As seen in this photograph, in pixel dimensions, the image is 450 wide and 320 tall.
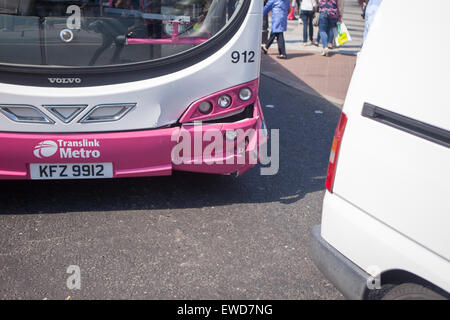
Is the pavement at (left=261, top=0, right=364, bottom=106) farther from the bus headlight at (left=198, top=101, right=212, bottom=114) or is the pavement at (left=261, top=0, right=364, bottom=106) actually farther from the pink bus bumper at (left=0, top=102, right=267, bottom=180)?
the pink bus bumper at (left=0, top=102, right=267, bottom=180)

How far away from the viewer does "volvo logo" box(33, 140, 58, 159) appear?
12.3 feet

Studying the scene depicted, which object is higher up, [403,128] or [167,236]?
[403,128]

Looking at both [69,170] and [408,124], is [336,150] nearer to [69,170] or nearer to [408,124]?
[408,124]

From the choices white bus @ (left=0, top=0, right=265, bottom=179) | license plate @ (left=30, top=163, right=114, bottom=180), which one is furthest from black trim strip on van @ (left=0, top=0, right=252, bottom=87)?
license plate @ (left=30, top=163, right=114, bottom=180)

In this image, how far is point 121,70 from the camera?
3846mm

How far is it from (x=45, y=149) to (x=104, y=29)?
1019mm

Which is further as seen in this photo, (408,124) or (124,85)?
(124,85)

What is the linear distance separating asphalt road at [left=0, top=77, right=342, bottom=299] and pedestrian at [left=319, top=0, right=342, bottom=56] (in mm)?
8332

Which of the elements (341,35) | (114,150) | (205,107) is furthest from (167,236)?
(341,35)

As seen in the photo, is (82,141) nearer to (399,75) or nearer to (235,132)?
(235,132)

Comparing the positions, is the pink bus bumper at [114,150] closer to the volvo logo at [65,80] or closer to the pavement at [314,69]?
the volvo logo at [65,80]

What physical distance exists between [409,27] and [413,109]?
37 cm

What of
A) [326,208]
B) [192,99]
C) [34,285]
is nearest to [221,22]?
[192,99]

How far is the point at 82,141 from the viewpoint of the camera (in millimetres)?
3793
